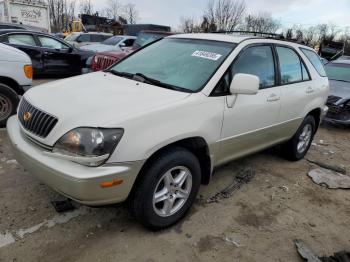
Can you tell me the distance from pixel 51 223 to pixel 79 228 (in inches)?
10.4

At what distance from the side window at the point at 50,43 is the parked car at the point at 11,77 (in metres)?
5.12

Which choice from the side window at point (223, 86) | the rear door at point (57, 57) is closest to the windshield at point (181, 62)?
the side window at point (223, 86)

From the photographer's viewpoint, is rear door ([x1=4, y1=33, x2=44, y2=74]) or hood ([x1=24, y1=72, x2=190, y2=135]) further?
rear door ([x1=4, y1=33, x2=44, y2=74])

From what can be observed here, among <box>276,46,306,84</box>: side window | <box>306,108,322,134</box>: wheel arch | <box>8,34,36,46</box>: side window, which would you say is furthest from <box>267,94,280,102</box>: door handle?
<box>8,34,36,46</box>: side window

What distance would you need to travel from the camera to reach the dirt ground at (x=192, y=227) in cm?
294

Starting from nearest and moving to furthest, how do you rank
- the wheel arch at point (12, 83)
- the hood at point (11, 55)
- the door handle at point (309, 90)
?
the door handle at point (309, 90) < the hood at point (11, 55) < the wheel arch at point (12, 83)

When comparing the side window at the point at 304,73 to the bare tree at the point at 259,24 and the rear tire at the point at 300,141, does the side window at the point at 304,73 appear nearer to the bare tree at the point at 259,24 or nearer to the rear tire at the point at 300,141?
the rear tire at the point at 300,141

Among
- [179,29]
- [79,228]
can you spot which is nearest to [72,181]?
[79,228]

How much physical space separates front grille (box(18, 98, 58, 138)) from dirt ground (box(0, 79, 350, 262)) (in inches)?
34.4

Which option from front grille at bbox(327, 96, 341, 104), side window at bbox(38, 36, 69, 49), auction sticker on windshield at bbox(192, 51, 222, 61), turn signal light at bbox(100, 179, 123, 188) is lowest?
front grille at bbox(327, 96, 341, 104)

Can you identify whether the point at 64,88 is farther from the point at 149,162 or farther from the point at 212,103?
the point at 212,103

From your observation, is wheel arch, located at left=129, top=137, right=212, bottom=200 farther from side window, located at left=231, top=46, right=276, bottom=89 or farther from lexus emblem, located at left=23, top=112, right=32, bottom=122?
lexus emblem, located at left=23, top=112, right=32, bottom=122

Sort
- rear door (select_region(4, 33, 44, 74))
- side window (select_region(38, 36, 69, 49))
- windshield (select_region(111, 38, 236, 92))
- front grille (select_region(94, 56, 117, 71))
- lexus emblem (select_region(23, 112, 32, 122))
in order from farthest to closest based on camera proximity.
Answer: side window (select_region(38, 36, 69, 49))
rear door (select_region(4, 33, 44, 74))
front grille (select_region(94, 56, 117, 71))
windshield (select_region(111, 38, 236, 92))
lexus emblem (select_region(23, 112, 32, 122))

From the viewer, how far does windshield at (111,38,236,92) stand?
346 centimetres
